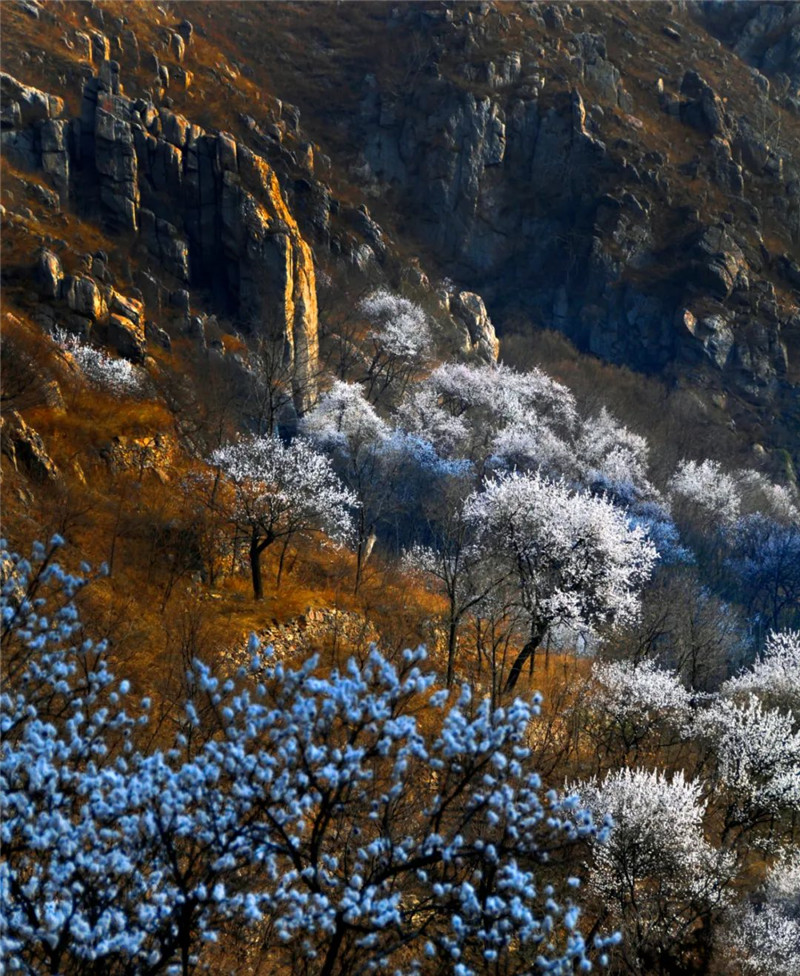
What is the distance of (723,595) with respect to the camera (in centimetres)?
7875

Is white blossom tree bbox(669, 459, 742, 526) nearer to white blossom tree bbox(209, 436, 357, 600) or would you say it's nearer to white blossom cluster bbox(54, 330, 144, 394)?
white blossom tree bbox(209, 436, 357, 600)

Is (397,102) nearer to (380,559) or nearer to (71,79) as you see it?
(71,79)

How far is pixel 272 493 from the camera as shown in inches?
1425

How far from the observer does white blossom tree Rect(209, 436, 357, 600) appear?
35.2 metres

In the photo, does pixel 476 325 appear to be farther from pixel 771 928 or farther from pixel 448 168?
pixel 771 928

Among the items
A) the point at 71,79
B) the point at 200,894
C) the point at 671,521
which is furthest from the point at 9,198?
the point at 200,894

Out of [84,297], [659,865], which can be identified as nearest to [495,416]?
[84,297]

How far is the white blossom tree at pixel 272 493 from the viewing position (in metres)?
35.2

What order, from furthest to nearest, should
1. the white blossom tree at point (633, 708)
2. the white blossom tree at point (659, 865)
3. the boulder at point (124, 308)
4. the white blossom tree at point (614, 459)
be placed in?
1. the white blossom tree at point (614, 459)
2. the boulder at point (124, 308)
3. the white blossom tree at point (633, 708)
4. the white blossom tree at point (659, 865)

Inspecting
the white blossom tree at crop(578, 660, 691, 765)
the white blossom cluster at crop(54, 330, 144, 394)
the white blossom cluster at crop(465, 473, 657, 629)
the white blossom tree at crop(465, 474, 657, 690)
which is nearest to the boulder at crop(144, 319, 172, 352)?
the white blossom cluster at crop(54, 330, 144, 394)

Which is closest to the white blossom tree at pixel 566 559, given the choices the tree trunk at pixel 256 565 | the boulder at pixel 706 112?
the tree trunk at pixel 256 565

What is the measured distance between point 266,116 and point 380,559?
258 ft

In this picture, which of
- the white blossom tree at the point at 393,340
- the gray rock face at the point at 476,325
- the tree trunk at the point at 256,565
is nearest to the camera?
the tree trunk at the point at 256,565

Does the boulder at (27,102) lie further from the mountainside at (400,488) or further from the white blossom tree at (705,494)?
the white blossom tree at (705,494)
